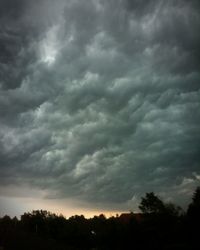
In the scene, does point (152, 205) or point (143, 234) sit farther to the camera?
point (152, 205)

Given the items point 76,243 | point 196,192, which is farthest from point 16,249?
point 196,192

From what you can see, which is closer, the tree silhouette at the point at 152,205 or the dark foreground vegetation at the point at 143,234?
the dark foreground vegetation at the point at 143,234

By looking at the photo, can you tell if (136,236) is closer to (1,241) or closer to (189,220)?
(189,220)

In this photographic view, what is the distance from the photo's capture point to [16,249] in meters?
74.2

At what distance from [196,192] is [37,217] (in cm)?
6798

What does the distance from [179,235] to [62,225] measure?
5787 centimetres

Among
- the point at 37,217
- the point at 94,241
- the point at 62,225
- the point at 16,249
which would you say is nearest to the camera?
the point at 16,249

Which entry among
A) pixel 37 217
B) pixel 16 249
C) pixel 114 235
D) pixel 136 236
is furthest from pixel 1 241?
pixel 37 217

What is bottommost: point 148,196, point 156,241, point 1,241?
point 156,241

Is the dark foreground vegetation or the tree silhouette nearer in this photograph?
the dark foreground vegetation

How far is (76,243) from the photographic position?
9806cm

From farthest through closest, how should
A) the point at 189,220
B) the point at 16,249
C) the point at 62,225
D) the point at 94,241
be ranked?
the point at 62,225
the point at 94,241
the point at 16,249
the point at 189,220

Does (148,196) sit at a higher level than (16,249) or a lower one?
higher

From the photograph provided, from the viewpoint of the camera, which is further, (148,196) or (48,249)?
(148,196)
